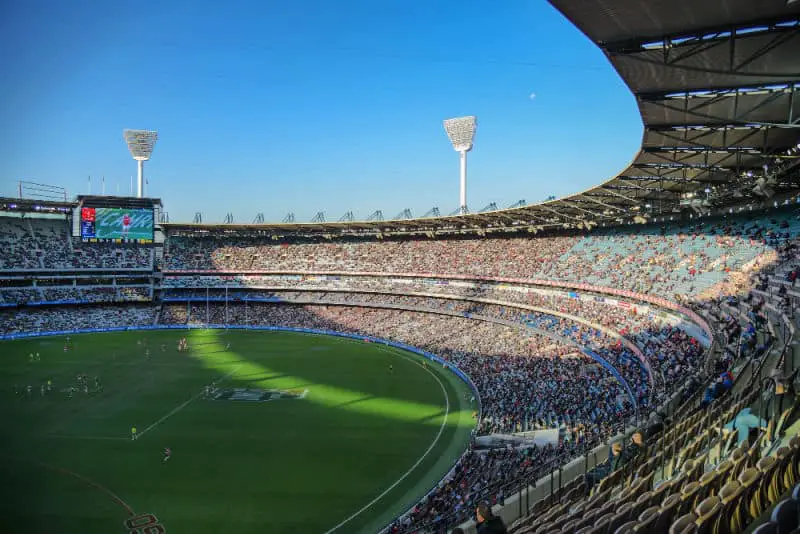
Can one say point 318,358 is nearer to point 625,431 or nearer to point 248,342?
point 248,342

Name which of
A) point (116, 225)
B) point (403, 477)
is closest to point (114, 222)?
point (116, 225)

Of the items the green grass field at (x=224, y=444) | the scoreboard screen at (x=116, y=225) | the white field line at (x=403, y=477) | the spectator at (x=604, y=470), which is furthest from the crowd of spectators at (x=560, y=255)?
the spectator at (x=604, y=470)

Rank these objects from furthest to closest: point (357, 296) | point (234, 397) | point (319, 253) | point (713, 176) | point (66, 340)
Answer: point (319, 253), point (357, 296), point (66, 340), point (234, 397), point (713, 176)

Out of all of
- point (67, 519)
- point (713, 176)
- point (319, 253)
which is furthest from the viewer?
point (319, 253)

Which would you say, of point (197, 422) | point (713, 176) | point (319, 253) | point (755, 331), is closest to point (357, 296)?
point (319, 253)

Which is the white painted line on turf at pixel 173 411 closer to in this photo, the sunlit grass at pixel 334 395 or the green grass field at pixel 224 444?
the green grass field at pixel 224 444

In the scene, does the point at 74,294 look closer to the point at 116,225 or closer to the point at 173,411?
the point at 116,225
